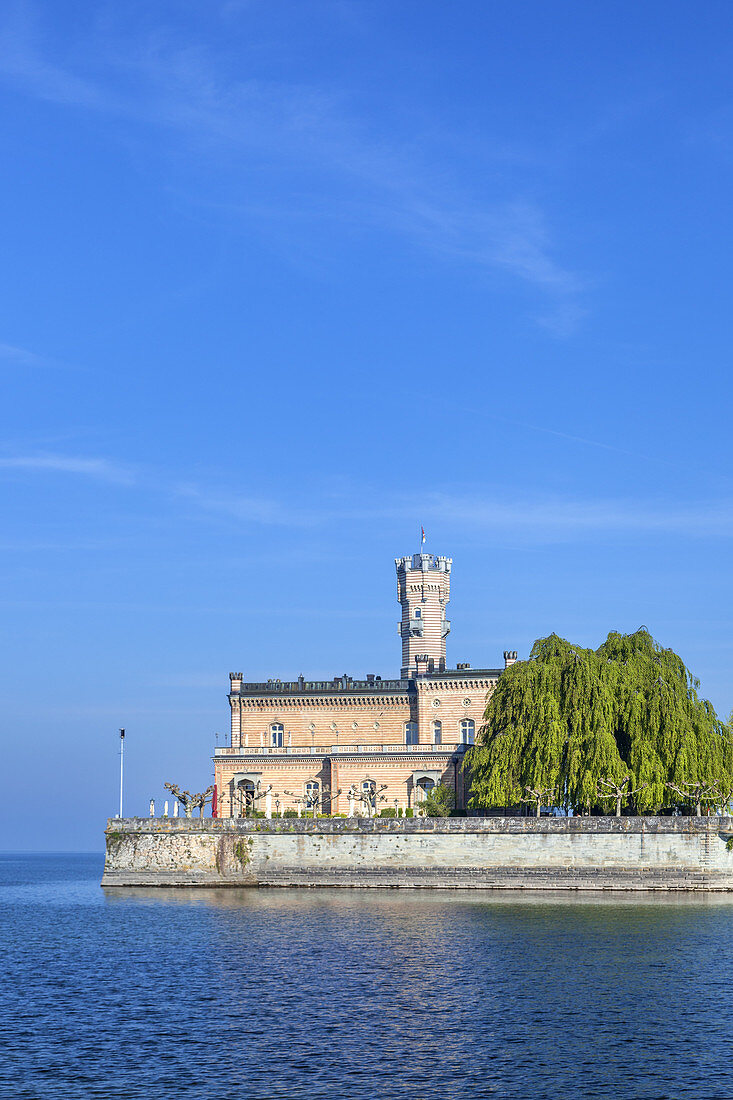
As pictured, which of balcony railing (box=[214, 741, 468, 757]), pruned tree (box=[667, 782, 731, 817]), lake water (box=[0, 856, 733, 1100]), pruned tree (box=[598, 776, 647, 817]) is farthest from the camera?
balcony railing (box=[214, 741, 468, 757])

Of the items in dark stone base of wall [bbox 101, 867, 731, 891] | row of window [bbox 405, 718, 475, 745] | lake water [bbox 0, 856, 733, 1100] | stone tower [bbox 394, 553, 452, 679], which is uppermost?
stone tower [bbox 394, 553, 452, 679]

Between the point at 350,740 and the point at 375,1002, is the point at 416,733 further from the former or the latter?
the point at 375,1002

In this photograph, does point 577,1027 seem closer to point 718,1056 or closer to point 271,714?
point 718,1056

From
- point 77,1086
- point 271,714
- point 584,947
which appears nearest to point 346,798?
point 271,714

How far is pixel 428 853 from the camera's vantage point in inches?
2421

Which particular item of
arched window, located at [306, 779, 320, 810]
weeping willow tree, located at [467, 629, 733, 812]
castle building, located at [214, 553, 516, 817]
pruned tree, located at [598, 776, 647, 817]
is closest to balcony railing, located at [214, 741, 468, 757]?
castle building, located at [214, 553, 516, 817]

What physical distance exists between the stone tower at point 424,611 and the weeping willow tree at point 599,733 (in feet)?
91.0

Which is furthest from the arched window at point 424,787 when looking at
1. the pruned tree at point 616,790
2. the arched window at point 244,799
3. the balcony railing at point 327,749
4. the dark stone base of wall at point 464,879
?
the pruned tree at point 616,790

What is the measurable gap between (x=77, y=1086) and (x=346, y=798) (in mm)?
59685

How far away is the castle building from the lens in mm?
83875

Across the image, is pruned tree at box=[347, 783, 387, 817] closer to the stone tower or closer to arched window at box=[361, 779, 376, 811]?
arched window at box=[361, 779, 376, 811]

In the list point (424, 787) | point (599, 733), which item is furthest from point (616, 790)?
point (424, 787)

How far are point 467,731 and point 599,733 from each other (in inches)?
982

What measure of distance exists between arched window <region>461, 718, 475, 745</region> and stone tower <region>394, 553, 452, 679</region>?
25.4ft
